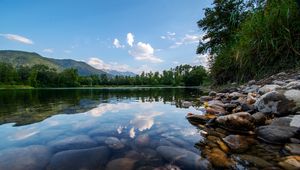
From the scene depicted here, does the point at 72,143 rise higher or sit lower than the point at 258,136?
lower

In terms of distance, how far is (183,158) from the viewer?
6.92ft

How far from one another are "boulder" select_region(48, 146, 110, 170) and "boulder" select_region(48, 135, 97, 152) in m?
0.16

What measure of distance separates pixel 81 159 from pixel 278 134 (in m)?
2.45

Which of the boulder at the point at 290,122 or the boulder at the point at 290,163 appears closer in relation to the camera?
the boulder at the point at 290,163

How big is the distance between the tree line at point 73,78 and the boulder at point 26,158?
179 ft

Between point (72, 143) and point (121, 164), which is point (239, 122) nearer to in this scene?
point (121, 164)

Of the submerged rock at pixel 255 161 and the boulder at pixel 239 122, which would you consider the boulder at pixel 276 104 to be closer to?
the boulder at pixel 239 122

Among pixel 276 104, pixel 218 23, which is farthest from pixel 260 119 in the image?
pixel 218 23

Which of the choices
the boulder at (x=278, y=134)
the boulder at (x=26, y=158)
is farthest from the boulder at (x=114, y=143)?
the boulder at (x=278, y=134)

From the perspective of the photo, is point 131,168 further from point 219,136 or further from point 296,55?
point 296,55

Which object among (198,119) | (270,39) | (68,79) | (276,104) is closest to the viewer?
(276,104)

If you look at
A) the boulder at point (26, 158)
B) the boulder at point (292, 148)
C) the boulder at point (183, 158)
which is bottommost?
the boulder at point (26, 158)

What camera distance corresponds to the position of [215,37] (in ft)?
59.5

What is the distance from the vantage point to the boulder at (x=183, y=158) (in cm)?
194
